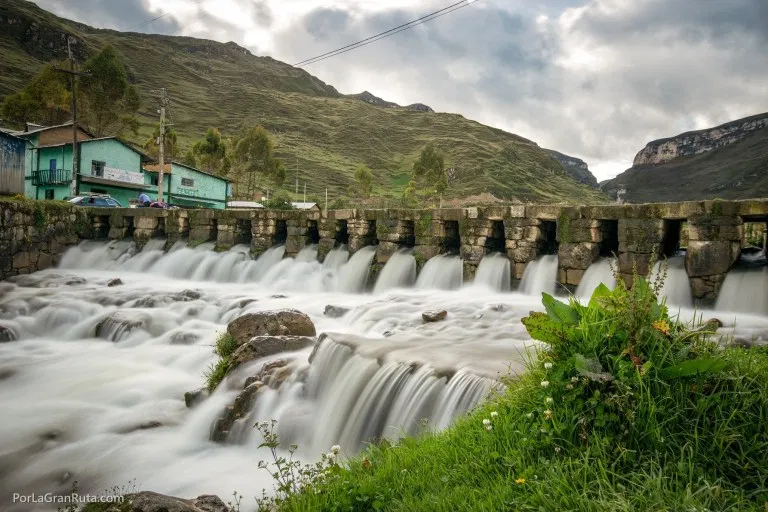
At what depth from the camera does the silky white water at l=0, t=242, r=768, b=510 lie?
200 inches

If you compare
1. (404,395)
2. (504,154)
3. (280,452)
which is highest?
(504,154)

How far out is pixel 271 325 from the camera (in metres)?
8.04

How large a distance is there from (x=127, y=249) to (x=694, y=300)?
20476mm

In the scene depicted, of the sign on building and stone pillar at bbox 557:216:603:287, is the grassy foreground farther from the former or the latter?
the sign on building

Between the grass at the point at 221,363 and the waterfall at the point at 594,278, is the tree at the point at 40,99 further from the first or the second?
the waterfall at the point at 594,278

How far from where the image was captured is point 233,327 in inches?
330

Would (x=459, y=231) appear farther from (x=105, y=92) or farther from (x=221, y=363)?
(x=105, y=92)

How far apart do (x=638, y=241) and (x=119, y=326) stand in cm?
1181

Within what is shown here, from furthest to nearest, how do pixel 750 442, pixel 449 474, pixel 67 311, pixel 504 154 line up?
1. pixel 504 154
2. pixel 67 311
3. pixel 449 474
4. pixel 750 442

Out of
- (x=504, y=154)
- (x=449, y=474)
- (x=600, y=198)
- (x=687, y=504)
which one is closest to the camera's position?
(x=687, y=504)

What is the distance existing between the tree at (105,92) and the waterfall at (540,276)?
5000 centimetres

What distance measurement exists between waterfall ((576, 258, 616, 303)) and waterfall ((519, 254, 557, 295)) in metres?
0.74

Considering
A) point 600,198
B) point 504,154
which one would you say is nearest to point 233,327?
point 600,198

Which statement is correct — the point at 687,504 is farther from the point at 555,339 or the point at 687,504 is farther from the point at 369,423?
the point at 369,423
